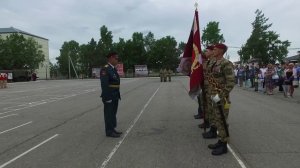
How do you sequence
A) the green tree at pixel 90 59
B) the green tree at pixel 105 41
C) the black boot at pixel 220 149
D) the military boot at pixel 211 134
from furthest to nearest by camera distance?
the green tree at pixel 105 41
the green tree at pixel 90 59
the military boot at pixel 211 134
the black boot at pixel 220 149

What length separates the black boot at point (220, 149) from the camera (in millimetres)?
8156

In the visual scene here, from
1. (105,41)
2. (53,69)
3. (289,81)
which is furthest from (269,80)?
(53,69)

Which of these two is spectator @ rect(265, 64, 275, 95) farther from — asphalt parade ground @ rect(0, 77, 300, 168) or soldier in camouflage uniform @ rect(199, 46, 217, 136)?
soldier in camouflage uniform @ rect(199, 46, 217, 136)

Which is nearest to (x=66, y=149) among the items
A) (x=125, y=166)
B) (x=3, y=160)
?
(x=3, y=160)

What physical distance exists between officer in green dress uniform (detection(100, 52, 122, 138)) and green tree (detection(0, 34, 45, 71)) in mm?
98574

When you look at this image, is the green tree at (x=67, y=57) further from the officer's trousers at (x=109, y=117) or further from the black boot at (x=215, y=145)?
the black boot at (x=215, y=145)

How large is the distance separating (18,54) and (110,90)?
9989 cm

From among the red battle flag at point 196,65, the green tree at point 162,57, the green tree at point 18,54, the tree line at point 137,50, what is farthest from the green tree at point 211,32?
the red battle flag at point 196,65

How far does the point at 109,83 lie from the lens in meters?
10.5

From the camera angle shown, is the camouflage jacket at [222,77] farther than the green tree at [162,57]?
No

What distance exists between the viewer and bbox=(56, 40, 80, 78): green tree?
141 metres

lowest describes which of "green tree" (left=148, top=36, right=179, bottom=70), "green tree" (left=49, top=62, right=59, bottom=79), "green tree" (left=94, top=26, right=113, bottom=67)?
"green tree" (left=49, top=62, right=59, bottom=79)

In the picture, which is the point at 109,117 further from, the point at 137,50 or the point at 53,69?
the point at 53,69

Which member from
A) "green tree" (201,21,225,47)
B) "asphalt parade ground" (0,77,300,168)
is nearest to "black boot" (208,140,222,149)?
"asphalt parade ground" (0,77,300,168)
